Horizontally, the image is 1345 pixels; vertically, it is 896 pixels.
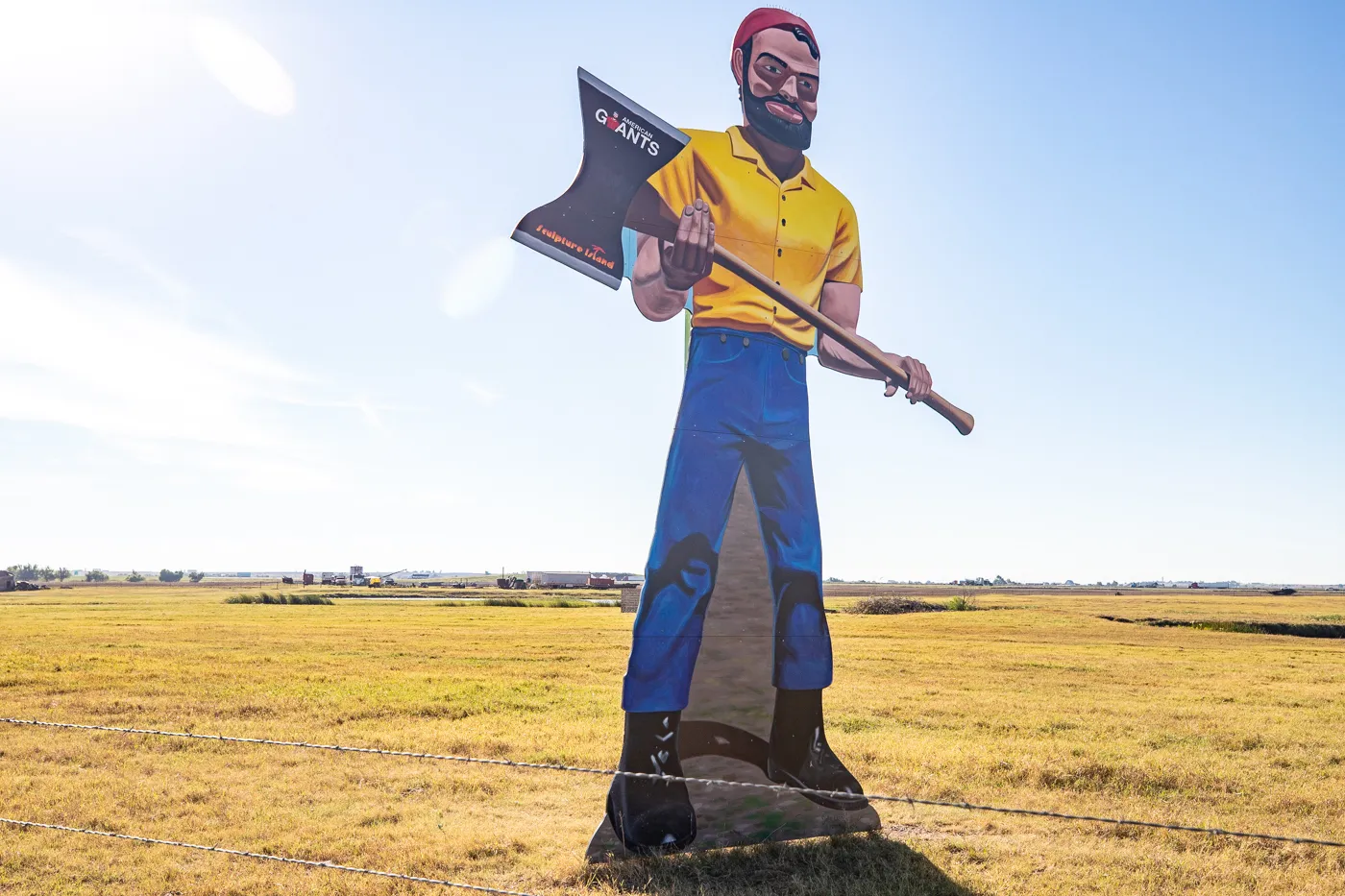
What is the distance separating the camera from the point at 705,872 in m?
7.17

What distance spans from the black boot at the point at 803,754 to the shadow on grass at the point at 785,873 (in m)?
0.52

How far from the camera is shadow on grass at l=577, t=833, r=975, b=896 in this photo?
6828mm

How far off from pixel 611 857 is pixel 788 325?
16.8 ft

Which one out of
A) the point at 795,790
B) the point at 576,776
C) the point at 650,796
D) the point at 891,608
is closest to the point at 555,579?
the point at 891,608

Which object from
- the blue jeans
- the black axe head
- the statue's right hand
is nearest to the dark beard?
the black axe head

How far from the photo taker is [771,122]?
8688mm

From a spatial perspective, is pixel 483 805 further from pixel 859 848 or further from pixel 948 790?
pixel 948 790

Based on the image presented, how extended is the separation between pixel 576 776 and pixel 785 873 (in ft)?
13.5

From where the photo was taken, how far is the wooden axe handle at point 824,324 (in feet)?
26.7

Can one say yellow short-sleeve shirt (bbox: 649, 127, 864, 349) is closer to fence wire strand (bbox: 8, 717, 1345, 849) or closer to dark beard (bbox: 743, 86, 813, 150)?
dark beard (bbox: 743, 86, 813, 150)

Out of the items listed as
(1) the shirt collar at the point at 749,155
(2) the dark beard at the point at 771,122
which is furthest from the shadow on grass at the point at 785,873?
(2) the dark beard at the point at 771,122

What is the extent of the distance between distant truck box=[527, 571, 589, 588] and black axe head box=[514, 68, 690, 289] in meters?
111

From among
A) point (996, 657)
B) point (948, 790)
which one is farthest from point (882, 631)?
point (948, 790)

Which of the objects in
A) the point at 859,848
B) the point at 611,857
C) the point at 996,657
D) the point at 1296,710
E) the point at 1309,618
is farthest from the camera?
the point at 1309,618
